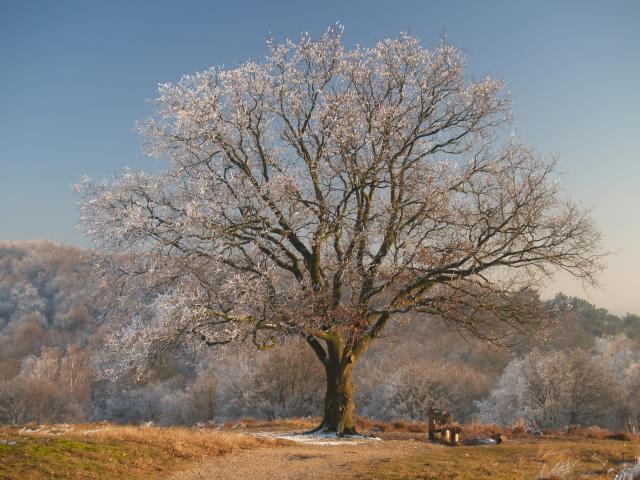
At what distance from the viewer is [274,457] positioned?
48.5ft

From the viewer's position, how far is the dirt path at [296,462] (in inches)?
493

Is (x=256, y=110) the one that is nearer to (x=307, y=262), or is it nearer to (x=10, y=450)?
(x=307, y=262)

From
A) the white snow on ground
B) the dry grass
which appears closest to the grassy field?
the dry grass

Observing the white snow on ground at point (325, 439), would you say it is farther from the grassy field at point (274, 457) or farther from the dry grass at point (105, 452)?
the dry grass at point (105, 452)

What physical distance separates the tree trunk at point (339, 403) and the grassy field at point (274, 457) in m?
1.79

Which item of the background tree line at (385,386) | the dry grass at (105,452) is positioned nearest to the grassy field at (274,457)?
the dry grass at (105,452)

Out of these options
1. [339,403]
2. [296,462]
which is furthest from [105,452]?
[339,403]

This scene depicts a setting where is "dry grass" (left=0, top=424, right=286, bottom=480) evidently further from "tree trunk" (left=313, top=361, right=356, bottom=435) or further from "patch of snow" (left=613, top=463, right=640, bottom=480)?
"patch of snow" (left=613, top=463, right=640, bottom=480)

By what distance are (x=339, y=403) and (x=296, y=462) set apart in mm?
6314

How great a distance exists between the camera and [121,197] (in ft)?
63.7

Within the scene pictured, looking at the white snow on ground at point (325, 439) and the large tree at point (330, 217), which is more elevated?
the large tree at point (330, 217)

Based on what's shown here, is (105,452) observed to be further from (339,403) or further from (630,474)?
(630,474)

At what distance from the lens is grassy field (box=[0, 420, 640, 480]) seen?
467 inches

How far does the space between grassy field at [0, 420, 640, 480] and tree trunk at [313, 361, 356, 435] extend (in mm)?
1786
